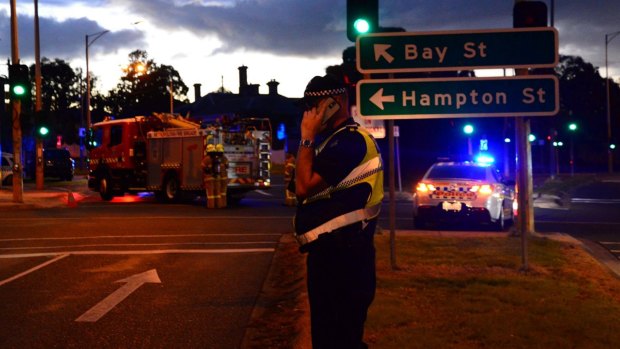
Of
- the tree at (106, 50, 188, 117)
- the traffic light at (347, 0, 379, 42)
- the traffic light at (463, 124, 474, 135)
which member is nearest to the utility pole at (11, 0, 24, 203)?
the traffic light at (347, 0, 379, 42)

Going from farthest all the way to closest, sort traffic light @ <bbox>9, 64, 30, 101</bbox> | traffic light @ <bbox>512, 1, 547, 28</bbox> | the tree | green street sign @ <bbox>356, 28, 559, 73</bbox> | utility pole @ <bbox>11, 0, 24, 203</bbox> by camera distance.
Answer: the tree → utility pole @ <bbox>11, 0, 24, 203</bbox> → traffic light @ <bbox>9, 64, 30, 101</bbox> → traffic light @ <bbox>512, 1, 547, 28</bbox> → green street sign @ <bbox>356, 28, 559, 73</bbox>

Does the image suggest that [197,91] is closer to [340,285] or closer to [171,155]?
[171,155]

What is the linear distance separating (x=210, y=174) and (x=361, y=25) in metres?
12.2

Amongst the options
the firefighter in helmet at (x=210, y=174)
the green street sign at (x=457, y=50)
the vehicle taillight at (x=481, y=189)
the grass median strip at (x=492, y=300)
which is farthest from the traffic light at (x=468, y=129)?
the green street sign at (x=457, y=50)

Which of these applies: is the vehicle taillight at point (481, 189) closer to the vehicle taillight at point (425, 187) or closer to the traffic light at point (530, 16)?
the vehicle taillight at point (425, 187)

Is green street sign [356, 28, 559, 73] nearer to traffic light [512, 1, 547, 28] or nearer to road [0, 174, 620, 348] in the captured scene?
traffic light [512, 1, 547, 28]

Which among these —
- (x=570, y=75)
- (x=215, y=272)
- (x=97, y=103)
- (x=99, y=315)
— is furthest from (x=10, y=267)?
(x=570, y=75)

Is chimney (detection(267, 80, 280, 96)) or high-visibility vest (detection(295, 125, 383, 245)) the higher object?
chimney (detection(267, 80, 280, 96))

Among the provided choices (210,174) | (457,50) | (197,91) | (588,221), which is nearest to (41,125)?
(210,174)

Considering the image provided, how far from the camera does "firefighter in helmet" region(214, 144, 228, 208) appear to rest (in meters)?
21.7

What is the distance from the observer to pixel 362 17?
10.0m

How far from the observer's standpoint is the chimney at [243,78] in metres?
89.7

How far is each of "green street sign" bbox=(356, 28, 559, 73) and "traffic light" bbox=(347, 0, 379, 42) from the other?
0.67 m

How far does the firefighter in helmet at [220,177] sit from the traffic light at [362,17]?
12.0m
